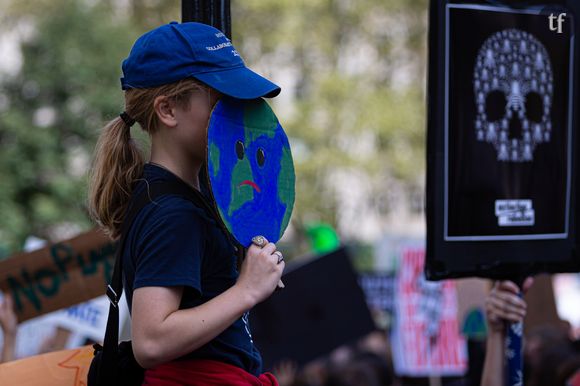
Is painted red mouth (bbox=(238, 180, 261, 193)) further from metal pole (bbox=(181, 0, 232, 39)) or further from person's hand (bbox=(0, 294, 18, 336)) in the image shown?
person's hand (bbox=(0, 294, 18, 336))

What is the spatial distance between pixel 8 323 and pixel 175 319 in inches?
85.0

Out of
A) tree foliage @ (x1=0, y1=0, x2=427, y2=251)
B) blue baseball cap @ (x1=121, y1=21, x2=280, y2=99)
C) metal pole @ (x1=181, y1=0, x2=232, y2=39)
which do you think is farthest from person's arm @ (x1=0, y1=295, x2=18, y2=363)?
tree foliage @ (x1=0, y1=0, x2=427, y2=251)

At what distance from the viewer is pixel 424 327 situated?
8375mm

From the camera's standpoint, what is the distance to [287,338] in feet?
20.4

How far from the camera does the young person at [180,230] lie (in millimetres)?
1979

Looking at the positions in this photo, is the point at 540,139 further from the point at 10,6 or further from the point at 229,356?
the point at 10,6

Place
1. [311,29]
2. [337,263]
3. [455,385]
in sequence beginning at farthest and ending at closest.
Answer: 1. [311,29]
2. [455,385]
3. [337,263]

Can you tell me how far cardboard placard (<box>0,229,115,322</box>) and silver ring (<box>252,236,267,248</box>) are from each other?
6.27 ft

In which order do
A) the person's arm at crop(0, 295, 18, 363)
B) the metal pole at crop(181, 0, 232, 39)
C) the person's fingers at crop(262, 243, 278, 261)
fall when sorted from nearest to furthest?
the person's fingers at crop(262, 243, 278, 261) → the metal pole at crop(181, 0, 232, 39) → the person's arm at crop(0, 295, 18, 363)

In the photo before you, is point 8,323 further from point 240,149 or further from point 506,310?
point 240,149

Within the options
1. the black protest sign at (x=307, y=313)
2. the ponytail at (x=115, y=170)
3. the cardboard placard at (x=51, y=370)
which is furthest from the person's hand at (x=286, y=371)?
the ponytail at (x=115, y=170)

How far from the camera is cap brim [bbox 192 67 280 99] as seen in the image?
2.07m

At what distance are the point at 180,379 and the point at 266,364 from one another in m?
4.21

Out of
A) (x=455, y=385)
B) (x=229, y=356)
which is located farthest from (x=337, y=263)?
(x=229, y=356)
